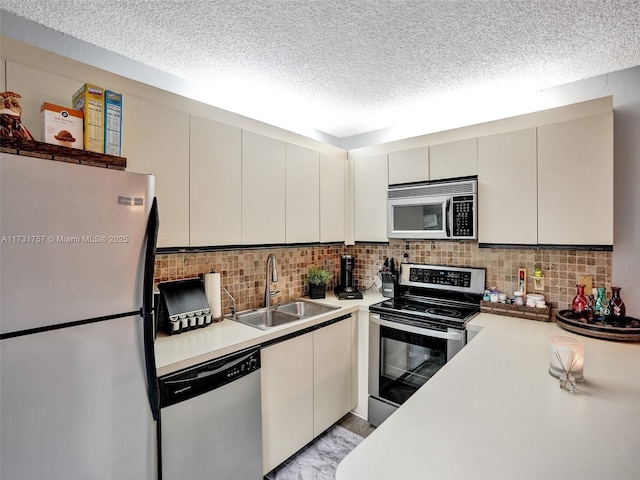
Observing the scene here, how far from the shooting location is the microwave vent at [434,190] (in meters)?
2.29

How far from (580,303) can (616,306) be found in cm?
17

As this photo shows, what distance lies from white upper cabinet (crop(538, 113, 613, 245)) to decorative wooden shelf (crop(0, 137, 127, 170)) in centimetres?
238

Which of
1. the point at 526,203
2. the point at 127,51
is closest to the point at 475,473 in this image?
the point at 526,203

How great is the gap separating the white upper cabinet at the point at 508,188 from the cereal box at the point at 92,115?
2277mm

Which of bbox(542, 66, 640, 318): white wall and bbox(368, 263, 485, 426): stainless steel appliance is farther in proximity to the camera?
bbox(368, 263, 485, 426): stainless steel appliance

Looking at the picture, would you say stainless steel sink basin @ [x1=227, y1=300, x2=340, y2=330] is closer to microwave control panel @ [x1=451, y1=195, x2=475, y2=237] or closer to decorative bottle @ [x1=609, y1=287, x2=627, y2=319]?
microwave control panel @ [x1=451, y1=195, x2=475, y2=237]

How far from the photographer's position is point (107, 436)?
3.77ft

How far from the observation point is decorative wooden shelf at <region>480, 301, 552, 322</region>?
2.15 metres

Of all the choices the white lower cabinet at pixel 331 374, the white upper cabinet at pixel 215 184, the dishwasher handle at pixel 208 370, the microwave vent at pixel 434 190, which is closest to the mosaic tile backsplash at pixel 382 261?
the white upper cabinet at pixel 215 184

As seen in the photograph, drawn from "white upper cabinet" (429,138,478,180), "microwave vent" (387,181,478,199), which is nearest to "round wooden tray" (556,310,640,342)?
"microwave vent" (387,181,478,199)

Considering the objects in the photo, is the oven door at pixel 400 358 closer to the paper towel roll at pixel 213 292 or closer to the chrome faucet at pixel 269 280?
the chrome faucet at pixel 269 280

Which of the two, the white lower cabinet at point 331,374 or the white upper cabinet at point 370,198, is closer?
the white lower cabinet at point 331,374

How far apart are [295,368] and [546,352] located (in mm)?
1429

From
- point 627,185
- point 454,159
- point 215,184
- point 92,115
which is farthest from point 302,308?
point 627,185
